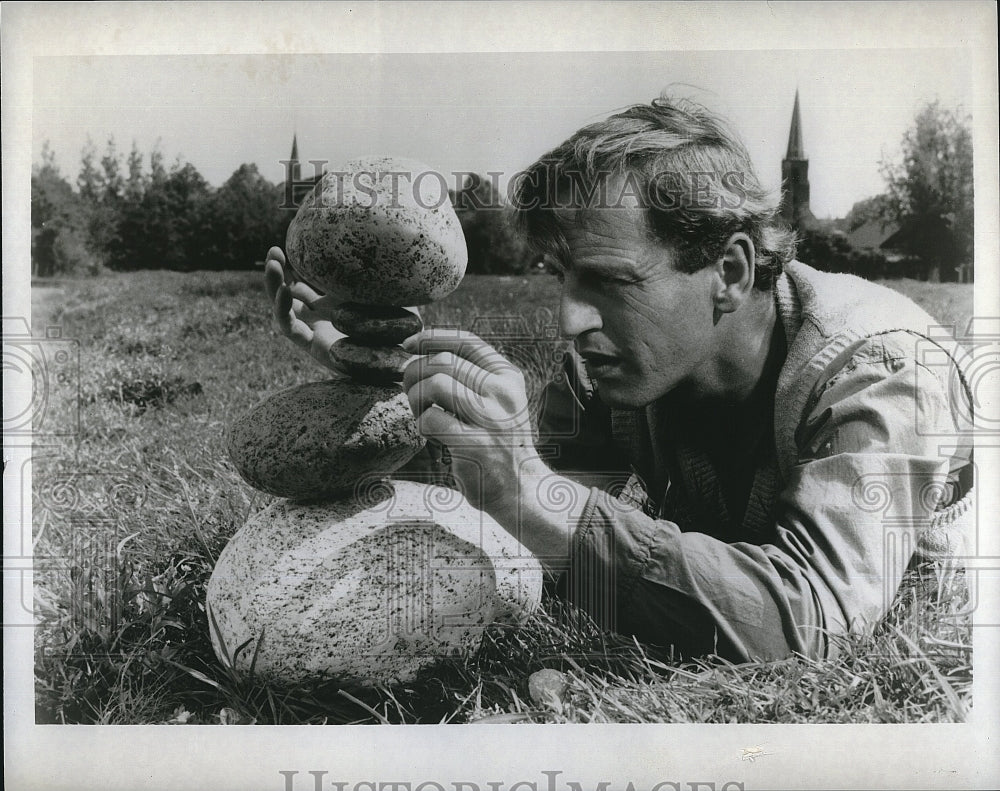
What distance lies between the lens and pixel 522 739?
3074 millimetres

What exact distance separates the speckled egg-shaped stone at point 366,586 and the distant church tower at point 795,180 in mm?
1451

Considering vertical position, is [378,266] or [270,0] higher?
[270,0]

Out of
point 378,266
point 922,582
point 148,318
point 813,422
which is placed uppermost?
point 378,266

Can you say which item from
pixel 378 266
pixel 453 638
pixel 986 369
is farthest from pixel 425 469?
pixel 986 369

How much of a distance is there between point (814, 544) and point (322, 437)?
157 cm

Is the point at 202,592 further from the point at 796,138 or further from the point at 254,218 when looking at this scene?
the point at 796,138

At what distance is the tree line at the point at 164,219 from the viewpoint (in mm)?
3270

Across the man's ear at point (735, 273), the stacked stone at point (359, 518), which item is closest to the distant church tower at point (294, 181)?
the stacked stone at point (359, 518)

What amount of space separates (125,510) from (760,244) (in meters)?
2.48

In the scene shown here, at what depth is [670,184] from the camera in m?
3.03

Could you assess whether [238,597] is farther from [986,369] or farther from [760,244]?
[986,369]

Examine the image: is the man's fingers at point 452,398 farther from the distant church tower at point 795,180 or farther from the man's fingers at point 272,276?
the distant church tower at point 795,180

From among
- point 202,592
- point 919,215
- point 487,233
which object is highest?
point 919,215

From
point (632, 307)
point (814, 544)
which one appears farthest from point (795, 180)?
point (814, 544)
